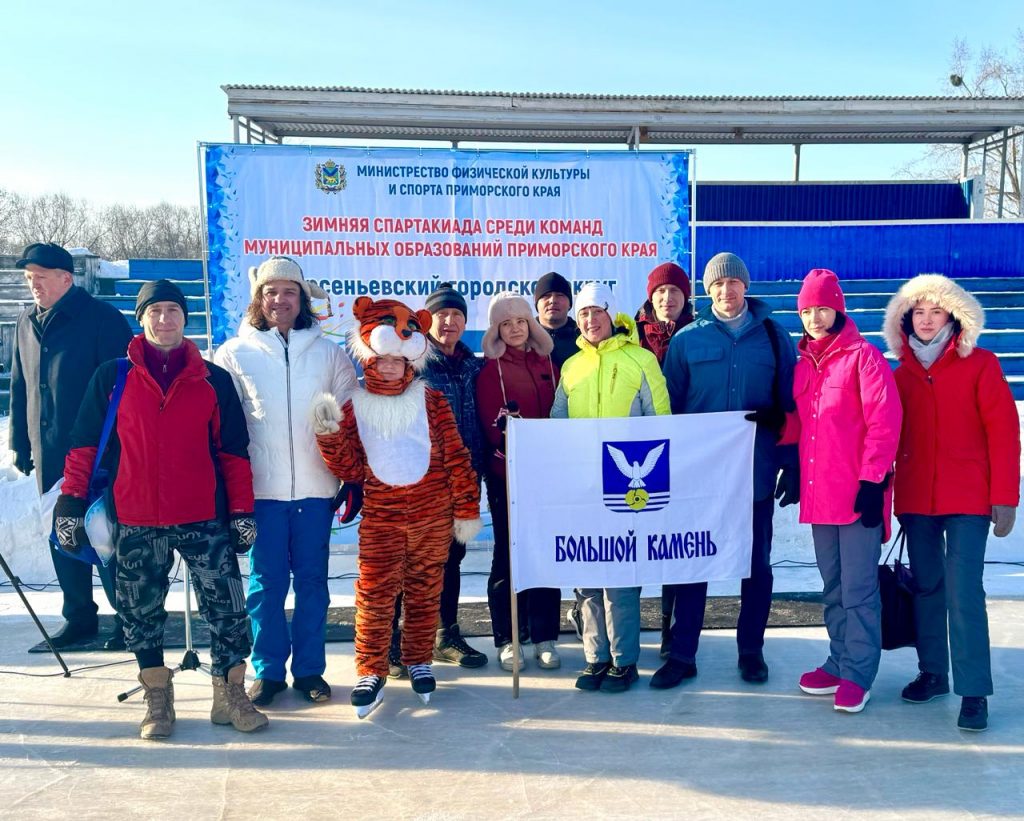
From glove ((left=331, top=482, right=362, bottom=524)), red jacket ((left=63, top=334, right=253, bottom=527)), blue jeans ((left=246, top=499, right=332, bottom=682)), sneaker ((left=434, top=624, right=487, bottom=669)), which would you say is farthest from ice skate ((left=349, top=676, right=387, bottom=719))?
red jacket ((left=63, top=334, right=253, bottom=527))

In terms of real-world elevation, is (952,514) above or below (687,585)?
above

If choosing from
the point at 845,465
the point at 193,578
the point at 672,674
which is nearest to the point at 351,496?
the point at 193,578

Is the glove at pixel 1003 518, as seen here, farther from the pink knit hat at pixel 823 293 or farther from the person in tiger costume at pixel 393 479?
the person in tiger costume at pixel 393 479

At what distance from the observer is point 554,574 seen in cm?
415

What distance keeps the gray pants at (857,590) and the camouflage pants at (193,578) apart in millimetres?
2690

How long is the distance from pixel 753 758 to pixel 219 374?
2.79 metres

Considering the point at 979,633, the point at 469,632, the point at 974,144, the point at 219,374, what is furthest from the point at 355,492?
the point at 974,144

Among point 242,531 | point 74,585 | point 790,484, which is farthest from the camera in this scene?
point 74,585

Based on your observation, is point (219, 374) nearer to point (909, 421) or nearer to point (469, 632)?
point (469, 632)

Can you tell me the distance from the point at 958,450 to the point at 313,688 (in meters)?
3.13

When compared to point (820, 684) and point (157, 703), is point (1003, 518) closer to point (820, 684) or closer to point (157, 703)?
point (820, 684)

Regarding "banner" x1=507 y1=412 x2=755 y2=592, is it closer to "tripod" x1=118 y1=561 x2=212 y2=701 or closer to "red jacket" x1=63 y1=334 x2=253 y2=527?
"red jacket" x1=63 y1=334 x2=253 y2=527

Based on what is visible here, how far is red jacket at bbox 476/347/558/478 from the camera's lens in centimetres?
446

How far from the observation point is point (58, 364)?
4.75 meters
